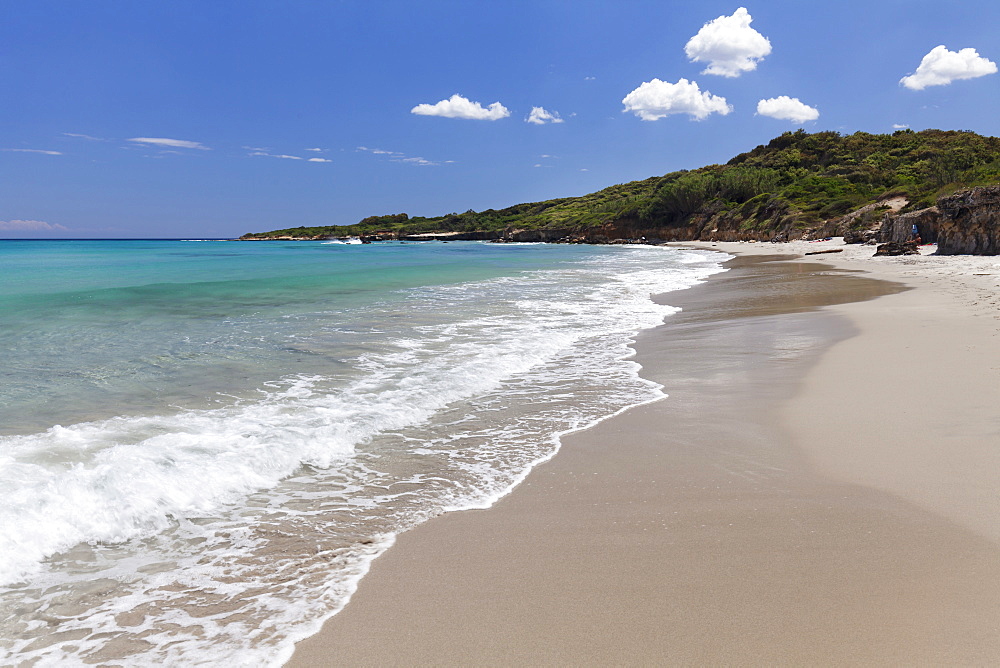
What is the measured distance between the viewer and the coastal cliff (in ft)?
81.1

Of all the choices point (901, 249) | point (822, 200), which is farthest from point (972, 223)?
point (822, 200)

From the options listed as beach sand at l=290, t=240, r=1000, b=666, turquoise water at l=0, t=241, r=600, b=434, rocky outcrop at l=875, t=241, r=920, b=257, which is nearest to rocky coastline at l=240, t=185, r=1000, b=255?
rocky outcrop at l=875, t=241, r=920, b=257

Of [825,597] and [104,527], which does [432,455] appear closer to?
[104,527]

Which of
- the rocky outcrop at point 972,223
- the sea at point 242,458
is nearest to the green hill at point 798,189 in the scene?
the rocky outcrop at point 972,223

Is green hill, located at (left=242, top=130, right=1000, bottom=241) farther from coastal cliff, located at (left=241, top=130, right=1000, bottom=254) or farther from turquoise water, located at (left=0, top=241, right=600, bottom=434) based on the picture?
turquoise water, located at (left=0, top=241, right=600, bottom=434)

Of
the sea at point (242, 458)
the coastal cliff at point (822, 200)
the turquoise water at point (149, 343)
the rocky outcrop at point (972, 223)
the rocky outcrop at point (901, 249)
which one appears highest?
the coastal cliff at point (822, 200)

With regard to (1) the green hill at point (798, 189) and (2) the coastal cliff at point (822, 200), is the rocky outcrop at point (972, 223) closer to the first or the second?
(2) the coastal cliff at point (822, 200)

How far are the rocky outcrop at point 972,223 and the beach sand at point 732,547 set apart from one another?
1848 cm

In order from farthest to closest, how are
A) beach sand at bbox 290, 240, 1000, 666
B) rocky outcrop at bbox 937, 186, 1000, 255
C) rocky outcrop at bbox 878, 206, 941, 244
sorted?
1. rocky outcrop at bbox 878, 206, 941, 244
2. rocky outcrop at bbox 937, 186, 1000, 255
3. beach sand at bbox 290, 240, 1000, 666

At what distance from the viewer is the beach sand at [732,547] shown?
2057mm

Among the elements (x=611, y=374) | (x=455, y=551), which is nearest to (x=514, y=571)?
(x=455, y=551)

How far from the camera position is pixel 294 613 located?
236 cm

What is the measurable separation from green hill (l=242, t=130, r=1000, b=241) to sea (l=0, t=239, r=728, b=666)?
3662 cm

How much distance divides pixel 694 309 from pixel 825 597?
10418 millimetres
